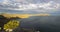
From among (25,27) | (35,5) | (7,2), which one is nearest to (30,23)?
(25,27)

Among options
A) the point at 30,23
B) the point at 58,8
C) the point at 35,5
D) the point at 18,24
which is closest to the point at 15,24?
the point at 18,24

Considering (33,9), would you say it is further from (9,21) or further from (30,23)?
(9,21)

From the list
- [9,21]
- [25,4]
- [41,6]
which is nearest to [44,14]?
[41,6]

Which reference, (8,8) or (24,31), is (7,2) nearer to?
(8,8)

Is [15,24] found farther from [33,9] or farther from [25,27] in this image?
[33,9]

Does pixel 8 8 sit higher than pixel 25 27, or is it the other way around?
pixel 8 8

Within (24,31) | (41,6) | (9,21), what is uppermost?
(41,6)

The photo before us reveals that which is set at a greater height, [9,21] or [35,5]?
[35,5]
